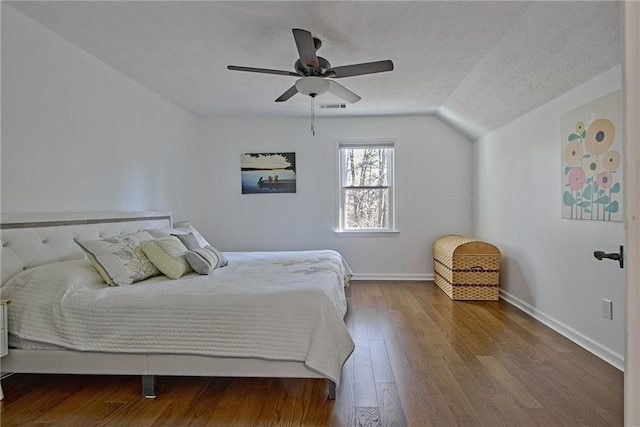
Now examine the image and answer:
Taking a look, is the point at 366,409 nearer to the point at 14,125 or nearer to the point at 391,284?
the point at 14,125

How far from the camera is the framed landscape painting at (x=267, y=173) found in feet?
17.7

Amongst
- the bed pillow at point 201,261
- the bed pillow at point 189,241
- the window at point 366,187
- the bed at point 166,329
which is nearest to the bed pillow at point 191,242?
the bed pillow at point 189,241

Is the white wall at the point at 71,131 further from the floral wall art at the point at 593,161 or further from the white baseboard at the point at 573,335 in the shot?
the white baseboard at the point at 573,335

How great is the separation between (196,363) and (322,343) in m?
0.74

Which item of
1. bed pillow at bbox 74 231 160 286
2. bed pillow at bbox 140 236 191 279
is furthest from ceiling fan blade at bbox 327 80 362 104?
bed pillow at bbox 74 231 160 286

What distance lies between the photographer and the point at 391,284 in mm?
5105

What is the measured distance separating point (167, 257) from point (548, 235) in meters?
3.27

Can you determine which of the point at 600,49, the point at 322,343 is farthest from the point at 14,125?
the point at 600,49

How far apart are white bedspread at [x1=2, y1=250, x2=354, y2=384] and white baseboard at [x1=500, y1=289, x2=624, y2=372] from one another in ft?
5.99

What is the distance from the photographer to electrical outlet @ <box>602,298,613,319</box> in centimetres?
253

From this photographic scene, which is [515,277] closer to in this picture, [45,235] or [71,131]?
[45,235]

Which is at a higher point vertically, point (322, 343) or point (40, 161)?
point (40, 161)

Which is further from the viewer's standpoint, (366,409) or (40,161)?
(40,161)

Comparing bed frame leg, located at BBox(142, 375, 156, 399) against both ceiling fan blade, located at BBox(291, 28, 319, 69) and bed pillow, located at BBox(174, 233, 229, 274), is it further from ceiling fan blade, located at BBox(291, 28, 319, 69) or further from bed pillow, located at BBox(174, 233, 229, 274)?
ceiling fan blade, located at BBox(291, 28, 319, 69)
